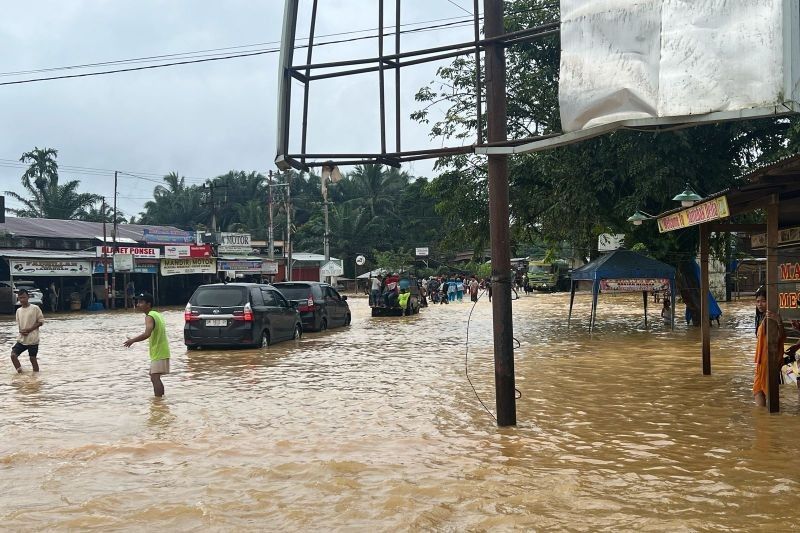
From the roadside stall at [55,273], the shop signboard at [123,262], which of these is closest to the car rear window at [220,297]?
the roadside stall at [55,273]

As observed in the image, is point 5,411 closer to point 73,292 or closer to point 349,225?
point 73,292

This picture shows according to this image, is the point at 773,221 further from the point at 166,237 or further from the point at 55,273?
the point at 166,237

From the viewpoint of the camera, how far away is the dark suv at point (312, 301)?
23.0 m

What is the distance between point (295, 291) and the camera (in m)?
23.1

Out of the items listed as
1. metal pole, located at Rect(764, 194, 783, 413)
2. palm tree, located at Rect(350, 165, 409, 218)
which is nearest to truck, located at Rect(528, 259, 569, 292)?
palm tree, located at Rect(350, 165, 409, 218)

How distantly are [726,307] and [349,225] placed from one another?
39934 mm

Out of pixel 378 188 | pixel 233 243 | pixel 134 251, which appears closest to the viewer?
pixel 134 251

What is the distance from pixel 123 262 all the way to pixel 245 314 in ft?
85.4

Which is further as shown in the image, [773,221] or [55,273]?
[55,273]

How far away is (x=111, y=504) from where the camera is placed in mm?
6164

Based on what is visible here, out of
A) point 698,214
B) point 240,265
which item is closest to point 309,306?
point 698,214

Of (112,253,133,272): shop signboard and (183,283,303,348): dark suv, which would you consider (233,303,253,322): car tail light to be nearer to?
(183,283,303,348): dark suv

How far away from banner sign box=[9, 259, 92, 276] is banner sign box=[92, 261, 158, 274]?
48 cm

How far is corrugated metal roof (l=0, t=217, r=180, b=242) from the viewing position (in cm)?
3944
